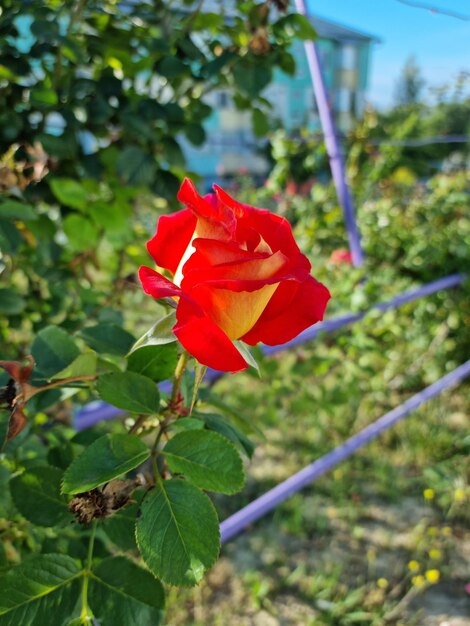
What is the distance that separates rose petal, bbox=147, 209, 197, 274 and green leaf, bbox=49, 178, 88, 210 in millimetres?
644

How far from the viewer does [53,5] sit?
1114 mm

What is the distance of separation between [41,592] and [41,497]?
103mm

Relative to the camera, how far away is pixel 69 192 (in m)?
1.01

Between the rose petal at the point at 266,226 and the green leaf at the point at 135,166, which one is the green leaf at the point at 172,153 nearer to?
the green leaf at the point at 135,166

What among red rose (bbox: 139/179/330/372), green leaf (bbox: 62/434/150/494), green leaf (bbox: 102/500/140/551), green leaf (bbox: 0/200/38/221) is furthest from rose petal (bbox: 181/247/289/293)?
green leaf (bbox: 0/200/38/221)

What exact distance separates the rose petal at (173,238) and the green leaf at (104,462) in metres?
0.15

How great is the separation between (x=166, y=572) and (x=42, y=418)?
2.49 ft

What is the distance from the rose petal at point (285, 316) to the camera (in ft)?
1.30

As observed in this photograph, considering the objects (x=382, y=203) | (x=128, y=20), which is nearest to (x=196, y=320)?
(x=128, y=20)

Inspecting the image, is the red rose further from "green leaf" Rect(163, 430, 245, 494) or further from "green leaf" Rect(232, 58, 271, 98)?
"green leaf" Rect(232, 58, 271, 98)

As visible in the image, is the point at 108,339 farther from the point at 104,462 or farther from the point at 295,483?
the point at 295,483

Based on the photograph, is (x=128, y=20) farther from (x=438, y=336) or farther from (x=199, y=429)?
(x=438, y=336)

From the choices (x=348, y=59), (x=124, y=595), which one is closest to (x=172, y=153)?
(x=124, y=595)

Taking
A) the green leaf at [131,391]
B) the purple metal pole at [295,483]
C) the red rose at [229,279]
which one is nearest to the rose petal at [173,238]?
the red rose at [229,279]
